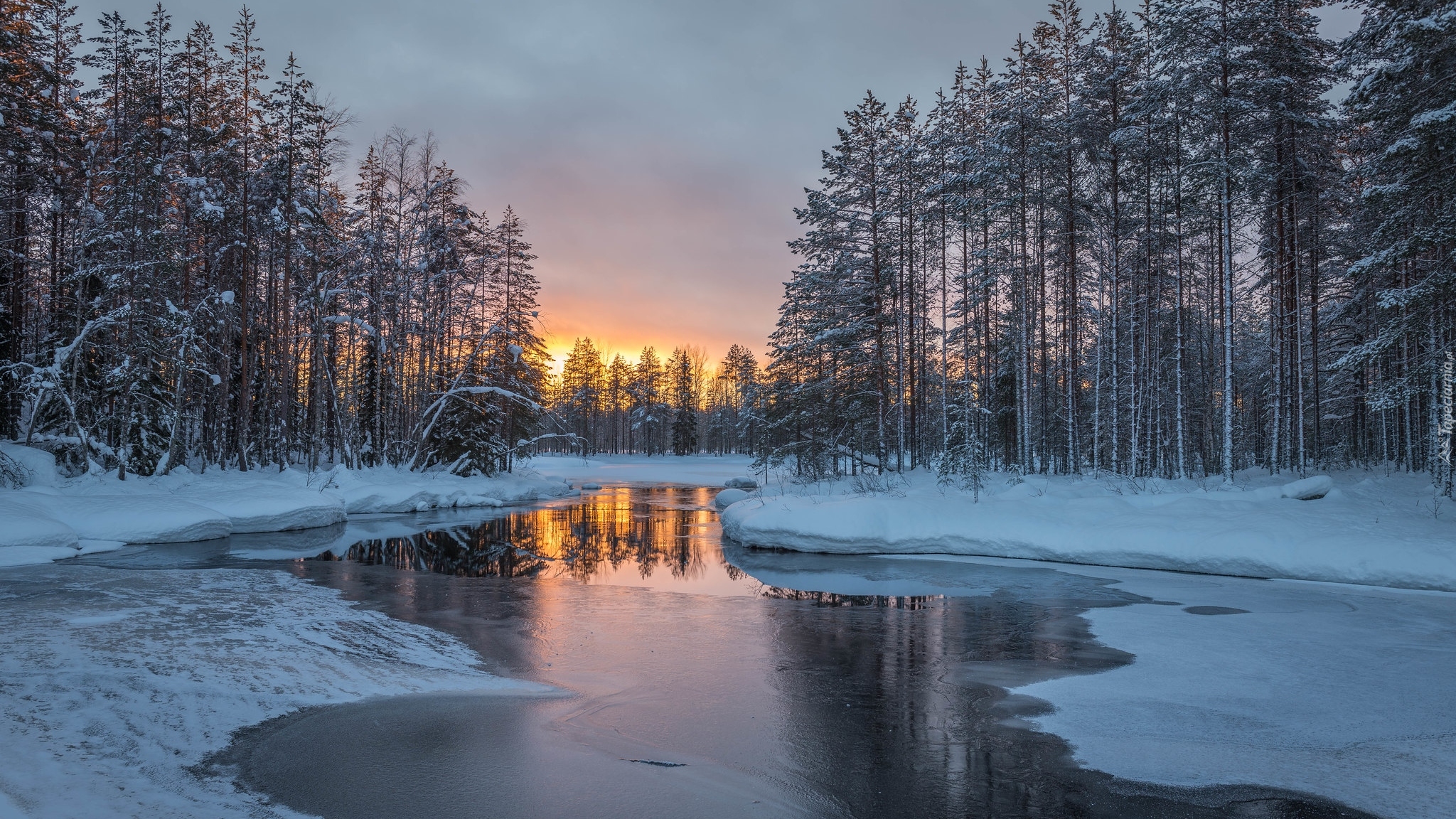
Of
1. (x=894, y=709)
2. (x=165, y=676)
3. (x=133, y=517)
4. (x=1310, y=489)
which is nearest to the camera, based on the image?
(x=894, y=709)

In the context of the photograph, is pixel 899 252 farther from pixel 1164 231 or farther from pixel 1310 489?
pixel 1310 489

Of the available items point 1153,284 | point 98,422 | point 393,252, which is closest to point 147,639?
point 98,422

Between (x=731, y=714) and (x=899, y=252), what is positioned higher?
(x=899, y=252)

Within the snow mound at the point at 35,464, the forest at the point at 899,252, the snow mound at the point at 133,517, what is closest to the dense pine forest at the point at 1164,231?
the forest at the point at 899,252

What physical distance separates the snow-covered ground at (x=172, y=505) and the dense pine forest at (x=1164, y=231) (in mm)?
15290

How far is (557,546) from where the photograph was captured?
17.3m

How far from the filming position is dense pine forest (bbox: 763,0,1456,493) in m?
13.9

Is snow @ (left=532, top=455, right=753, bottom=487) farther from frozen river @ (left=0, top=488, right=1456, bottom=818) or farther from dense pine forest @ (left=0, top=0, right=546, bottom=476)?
frozen river @ (left=0, top=488, right=1456, bottom=818)

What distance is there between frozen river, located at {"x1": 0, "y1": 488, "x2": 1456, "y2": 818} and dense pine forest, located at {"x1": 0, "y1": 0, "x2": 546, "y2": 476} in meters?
11.0

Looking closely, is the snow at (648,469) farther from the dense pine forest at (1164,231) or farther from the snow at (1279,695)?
the snow at (1279,695)

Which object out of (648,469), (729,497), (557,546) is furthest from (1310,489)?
(648,469)

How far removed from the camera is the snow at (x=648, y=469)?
4822cm

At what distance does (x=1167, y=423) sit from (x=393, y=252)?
36.8 metres

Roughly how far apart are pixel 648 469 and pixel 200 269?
137ft
